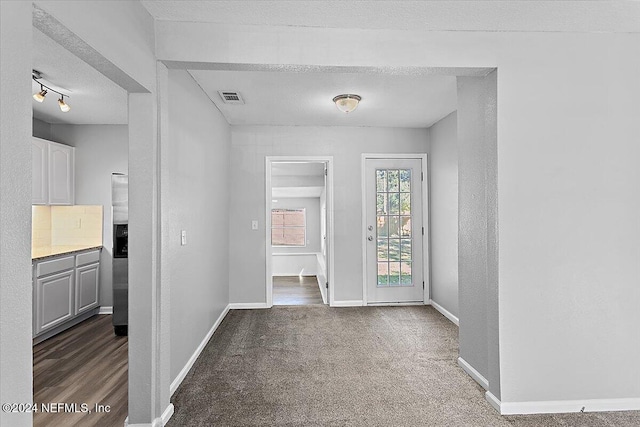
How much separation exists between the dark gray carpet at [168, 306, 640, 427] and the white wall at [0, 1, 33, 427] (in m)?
1.40

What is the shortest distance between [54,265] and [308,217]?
6131 mm

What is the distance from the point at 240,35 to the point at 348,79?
1.26 m

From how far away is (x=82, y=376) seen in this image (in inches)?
120

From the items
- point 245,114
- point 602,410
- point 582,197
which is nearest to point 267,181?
point 245,114

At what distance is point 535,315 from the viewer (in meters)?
2.47

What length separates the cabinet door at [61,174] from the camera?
445cm

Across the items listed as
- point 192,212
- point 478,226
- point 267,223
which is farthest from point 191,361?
point 478,226

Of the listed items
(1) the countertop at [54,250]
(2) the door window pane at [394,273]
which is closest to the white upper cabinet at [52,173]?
(1) the countertop at [54,250]

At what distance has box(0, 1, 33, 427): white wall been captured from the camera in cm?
115

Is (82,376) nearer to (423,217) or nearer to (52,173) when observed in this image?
(52,173)

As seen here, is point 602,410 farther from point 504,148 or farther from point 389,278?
point 389,278

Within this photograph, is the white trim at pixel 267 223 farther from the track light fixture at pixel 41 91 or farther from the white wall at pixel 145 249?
the white wall at pixel 145 249

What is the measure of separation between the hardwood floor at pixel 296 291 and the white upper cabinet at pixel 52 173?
9.87ft

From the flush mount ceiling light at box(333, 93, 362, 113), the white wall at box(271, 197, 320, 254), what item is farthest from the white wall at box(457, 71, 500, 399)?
the white wall at box(271, 197, 320, 254)
